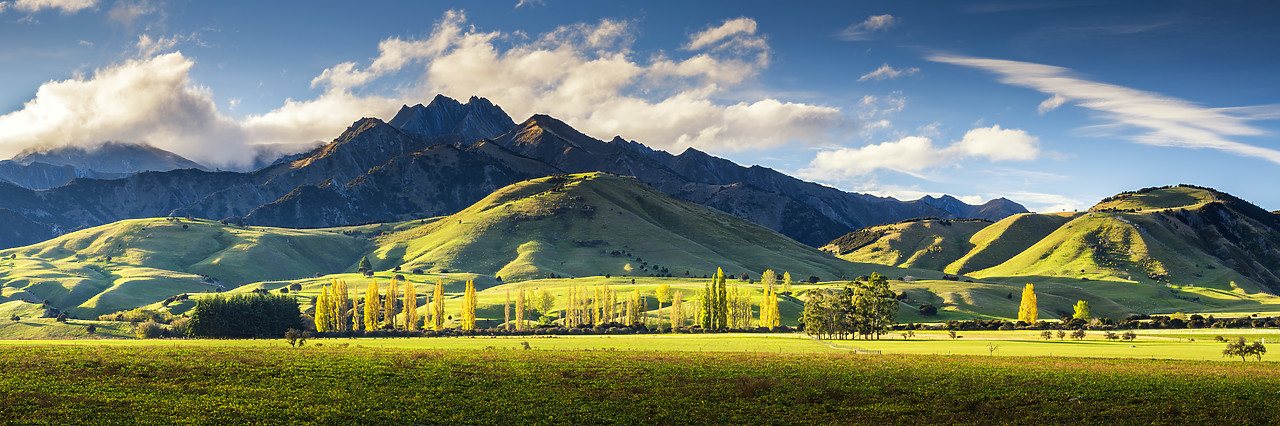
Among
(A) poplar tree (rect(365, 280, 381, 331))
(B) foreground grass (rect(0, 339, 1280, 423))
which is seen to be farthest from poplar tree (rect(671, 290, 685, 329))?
(B) foreground grass (rect(0, 339, 1280, 423))

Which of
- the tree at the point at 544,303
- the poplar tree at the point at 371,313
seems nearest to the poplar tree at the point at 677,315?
the tree at the point at 544,303

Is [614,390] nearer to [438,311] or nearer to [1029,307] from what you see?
[438,311]

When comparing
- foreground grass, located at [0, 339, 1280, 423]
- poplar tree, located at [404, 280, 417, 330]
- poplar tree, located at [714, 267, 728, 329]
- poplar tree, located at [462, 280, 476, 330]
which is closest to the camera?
foreground grass, located at [0, 339, 1280, 423]

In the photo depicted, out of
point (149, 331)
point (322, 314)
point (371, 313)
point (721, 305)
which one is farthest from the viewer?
point (371, 313)

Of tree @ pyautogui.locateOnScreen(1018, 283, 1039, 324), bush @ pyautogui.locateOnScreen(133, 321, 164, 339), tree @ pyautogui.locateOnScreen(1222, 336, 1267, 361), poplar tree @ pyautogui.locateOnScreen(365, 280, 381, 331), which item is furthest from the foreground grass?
tree @ pyautogui.locateOnScreen(1018, 283, 1039, 324)

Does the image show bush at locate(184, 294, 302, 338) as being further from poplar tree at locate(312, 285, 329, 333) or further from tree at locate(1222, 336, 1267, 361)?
tree at locate(1222, 336, 1267, 361)

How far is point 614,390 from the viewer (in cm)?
5753

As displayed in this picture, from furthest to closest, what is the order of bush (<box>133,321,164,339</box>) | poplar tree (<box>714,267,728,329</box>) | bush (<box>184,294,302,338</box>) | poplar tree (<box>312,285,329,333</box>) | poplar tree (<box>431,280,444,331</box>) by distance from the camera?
1. poplar tree (<box>431,280,444,331</box>)
2. poplar tree (<box>714,267,728,329</box>)
3. poplar tree (<box>312,285,329,333</box>)
4. bush (<box>133,321,164,339</box>)
5. bush (<box>184,294,302,338</box>)

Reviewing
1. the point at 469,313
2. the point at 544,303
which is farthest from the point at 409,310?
the point at 544,303

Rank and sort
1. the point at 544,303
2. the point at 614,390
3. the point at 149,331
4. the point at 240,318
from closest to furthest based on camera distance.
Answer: the point at 614,390 → the point at 240,318 → the point at 149,331 → the point at 544,303

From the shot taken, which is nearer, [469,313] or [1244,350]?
[1244,350]

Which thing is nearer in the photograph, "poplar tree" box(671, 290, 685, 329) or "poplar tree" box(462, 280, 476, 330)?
"poplar tree" box(462, 280, 476, 330)

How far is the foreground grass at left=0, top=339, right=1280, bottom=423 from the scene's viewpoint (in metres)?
48.5

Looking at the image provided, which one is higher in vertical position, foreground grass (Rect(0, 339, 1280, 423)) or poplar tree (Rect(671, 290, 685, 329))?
poplar tree (Rect(671, 290, 685, 329))
